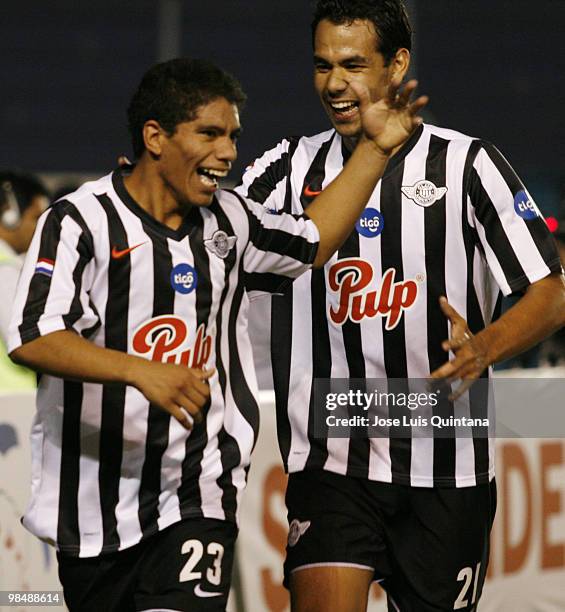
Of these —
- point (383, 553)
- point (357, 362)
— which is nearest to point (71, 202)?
point (357, 362)

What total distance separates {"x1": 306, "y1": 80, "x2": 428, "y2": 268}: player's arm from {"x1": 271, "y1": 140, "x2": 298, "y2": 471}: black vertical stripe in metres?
0.48

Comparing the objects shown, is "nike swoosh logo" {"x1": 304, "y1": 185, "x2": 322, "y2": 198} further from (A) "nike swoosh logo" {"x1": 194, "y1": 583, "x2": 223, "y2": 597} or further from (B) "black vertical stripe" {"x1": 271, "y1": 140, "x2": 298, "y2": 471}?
(A) "nike swoosh logo" {"x1": 194, "y1": 583, "x2": 223, "y2": 597}

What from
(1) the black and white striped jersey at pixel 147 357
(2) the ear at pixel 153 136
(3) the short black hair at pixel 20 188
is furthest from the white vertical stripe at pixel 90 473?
(3) the short black hair at pixel 20 188

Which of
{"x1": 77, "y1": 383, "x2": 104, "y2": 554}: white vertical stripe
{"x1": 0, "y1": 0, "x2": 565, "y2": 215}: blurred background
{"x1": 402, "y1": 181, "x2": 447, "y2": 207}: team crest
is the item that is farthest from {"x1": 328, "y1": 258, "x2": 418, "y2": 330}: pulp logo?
{"x1": 0, "y1": 0, "x2": 565, "y2": 215}: blurred background

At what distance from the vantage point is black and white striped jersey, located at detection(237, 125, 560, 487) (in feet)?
13.1

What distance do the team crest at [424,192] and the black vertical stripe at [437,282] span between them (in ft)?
0.04

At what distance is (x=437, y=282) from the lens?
4059 millimetres

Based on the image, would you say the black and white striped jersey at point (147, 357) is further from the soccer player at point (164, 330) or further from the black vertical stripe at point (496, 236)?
the black vertical stripe at point (496, 236)

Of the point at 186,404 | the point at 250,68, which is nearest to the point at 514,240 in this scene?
the point at 186,404

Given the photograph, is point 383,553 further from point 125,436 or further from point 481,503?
point 125,436

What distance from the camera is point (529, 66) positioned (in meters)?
23.9

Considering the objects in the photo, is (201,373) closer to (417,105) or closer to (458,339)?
(458,339)

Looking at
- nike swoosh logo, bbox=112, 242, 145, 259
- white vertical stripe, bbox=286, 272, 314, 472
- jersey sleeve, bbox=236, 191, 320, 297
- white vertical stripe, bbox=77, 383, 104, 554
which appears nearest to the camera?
nike swoosh logo, bbox=112, 242, 145, 259

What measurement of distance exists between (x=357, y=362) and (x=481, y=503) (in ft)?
1.96
